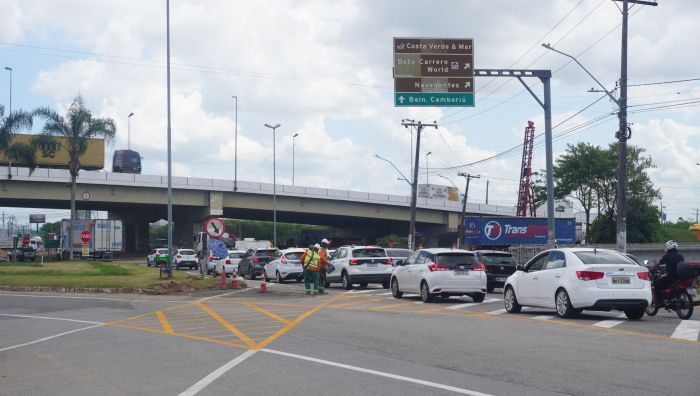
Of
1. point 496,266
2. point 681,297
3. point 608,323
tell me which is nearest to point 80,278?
point 496,266

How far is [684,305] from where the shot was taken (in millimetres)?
16922

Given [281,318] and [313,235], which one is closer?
[281,318]

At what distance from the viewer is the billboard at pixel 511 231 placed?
198 feet

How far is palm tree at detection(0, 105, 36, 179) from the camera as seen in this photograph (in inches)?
2190

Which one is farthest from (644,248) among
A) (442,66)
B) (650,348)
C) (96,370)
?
(96,370)

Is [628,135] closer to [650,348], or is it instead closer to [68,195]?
[650,348]

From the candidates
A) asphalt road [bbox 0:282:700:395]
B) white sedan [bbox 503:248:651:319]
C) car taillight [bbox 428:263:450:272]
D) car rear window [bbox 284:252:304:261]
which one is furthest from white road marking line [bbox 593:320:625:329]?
car rear window [bbox 284:252:304:261]

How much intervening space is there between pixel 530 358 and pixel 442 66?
20145 millimetres

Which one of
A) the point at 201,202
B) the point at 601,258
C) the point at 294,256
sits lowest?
the point at 294,256

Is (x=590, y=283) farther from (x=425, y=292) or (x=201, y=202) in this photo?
(x=201, y=202)

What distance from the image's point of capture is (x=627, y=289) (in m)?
16.6

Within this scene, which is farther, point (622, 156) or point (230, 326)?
point (622, 156)

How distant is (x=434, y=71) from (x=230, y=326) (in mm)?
16241

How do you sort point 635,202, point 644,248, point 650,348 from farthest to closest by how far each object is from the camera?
point 635,202 < point 644,248 < point 650,348
